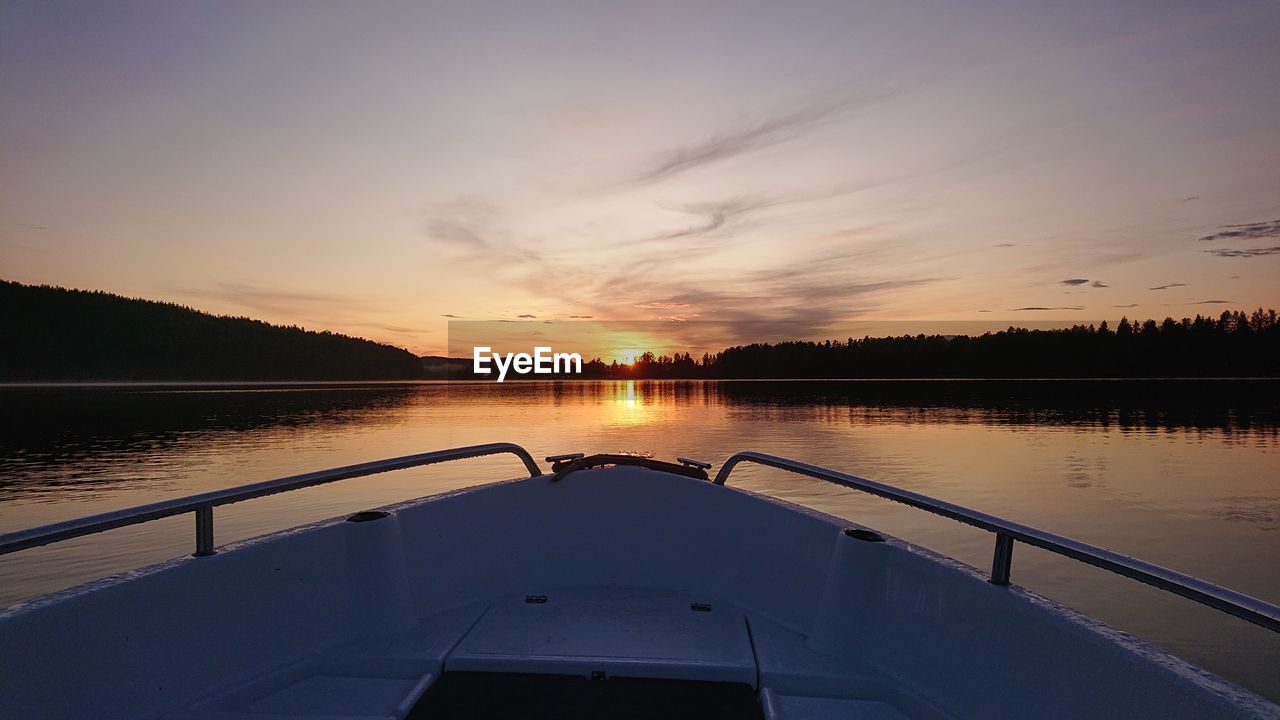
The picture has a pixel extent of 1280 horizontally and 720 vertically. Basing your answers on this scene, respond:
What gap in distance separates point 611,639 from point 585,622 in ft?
0.87

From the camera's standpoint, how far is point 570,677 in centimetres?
251

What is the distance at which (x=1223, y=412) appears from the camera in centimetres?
3969

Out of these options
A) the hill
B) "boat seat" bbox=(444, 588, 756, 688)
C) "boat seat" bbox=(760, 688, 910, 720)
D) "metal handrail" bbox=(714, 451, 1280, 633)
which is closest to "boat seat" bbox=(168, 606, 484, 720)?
"boat seat" bbox=(444, 588, 756, 688)

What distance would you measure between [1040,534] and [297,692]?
284 centimetres

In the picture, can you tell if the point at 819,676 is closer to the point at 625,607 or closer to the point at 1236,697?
the point at 625,607

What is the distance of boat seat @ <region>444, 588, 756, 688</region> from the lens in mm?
2504

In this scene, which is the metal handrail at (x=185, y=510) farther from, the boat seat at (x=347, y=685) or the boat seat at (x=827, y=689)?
the boat seat at (x=827, y=689)

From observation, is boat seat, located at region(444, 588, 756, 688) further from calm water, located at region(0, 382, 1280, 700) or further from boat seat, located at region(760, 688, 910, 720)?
calm water, located at region(0, 382, 1280, 700)

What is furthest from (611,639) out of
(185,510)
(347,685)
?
(185,510)

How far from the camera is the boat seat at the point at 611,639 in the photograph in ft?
8.21

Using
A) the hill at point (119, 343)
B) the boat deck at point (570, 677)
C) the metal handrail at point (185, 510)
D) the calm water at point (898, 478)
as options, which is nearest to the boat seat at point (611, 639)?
the boat deck at point (570, 677)

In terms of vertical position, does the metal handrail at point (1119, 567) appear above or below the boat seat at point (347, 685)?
above

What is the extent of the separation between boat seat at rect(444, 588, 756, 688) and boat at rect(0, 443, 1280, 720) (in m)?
0.01

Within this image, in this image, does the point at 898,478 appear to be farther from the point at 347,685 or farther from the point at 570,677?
the point at 347,685
